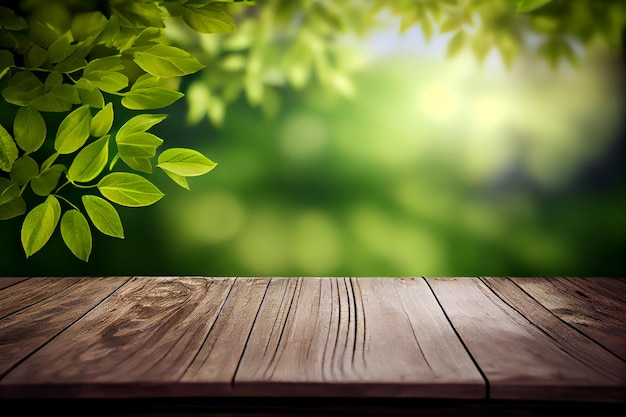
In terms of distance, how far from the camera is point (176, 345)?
39.8 inches

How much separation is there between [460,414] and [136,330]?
0.61 m

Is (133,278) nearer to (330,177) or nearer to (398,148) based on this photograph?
(330,177)

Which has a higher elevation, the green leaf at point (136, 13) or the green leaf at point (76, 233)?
the green leaf at point (136, 13)

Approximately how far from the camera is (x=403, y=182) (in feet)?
5.23

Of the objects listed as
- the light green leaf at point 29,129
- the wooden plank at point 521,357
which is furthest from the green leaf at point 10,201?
the wooden plank at point 521,357

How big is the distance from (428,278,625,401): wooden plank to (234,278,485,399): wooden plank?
3 cm

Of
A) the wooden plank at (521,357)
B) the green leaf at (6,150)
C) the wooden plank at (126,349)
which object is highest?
the green leaf at (6,150)

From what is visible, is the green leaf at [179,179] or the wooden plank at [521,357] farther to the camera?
the green leaf at [179,179]

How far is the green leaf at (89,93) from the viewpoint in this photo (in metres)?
1.52

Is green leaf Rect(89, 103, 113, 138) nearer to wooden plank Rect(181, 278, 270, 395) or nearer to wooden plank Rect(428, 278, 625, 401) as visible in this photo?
wooden plank Rect(181, 278, 270, 395)

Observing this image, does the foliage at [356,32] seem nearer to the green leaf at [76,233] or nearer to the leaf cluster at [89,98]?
the leaf cluster at [89,98]

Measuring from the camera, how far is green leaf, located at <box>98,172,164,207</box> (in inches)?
60.7

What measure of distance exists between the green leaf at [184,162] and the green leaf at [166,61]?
0.67ft

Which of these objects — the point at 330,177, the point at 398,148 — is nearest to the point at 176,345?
the point at 330,177
